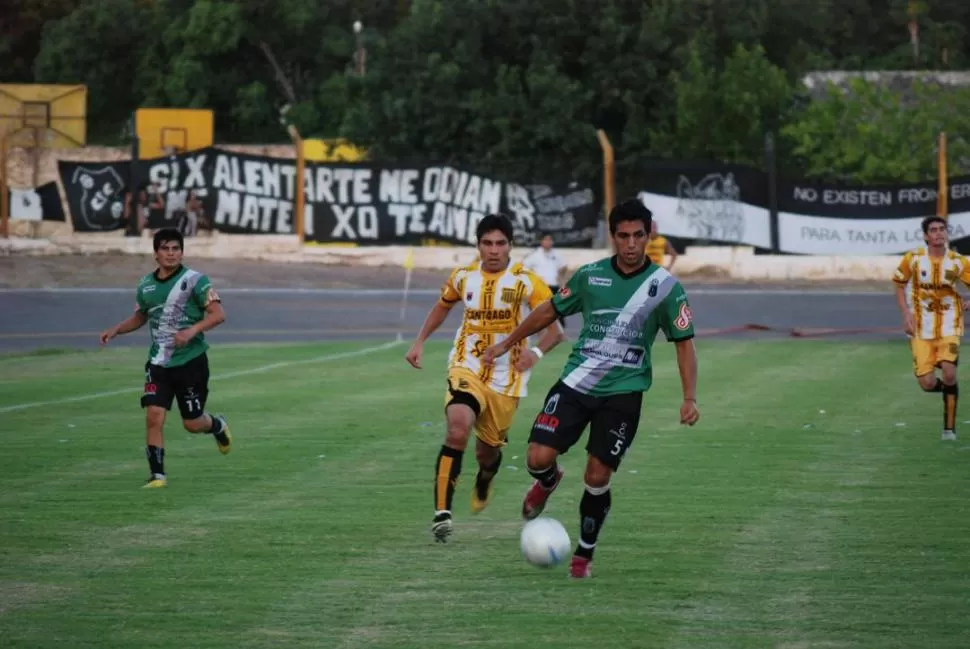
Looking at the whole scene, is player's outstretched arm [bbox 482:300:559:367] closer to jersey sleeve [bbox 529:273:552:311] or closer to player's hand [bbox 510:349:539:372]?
player's hand [bbox 510:349:539:372]

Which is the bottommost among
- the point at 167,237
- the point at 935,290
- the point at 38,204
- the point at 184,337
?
the point at 184,337

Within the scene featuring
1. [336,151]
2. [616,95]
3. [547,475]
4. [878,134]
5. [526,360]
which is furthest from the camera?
[336,151]

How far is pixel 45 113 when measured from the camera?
2269 inches

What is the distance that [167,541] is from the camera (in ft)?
33.1

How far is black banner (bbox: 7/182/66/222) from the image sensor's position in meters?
42.6

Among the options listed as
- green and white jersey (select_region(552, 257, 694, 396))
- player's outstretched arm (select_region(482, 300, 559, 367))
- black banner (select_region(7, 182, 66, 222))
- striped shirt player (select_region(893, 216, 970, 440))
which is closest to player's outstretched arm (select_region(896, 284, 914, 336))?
striped shirt player (select_region(893, 216, 970, 440))

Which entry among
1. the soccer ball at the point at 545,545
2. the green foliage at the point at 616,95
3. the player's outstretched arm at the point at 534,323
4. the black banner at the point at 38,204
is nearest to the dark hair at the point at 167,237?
the player's outstretched arm at the point at 534,323

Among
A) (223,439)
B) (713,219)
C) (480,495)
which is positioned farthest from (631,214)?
(713,219)

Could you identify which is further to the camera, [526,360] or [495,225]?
[495,225]

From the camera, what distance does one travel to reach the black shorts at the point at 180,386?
41.9 feet

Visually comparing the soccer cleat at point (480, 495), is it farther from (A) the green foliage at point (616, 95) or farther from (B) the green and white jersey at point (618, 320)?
(A) the green foliage at point (616, 95)

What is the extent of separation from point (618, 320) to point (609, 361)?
21 cm

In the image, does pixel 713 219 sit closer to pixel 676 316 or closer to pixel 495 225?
pixel 495 225

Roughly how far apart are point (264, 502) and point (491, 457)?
5.64 ft
